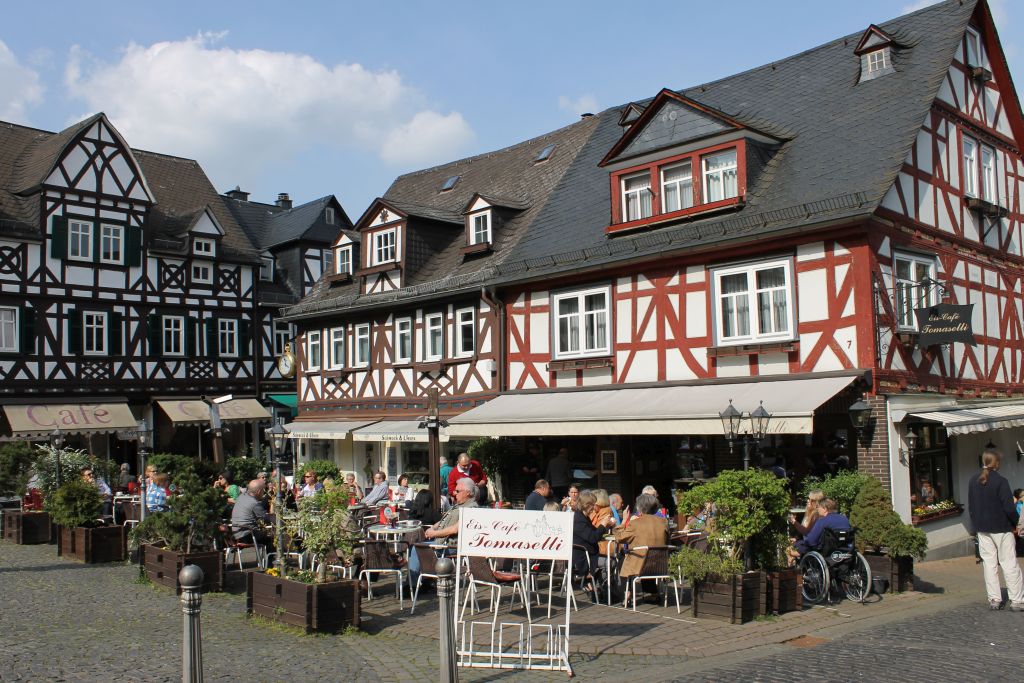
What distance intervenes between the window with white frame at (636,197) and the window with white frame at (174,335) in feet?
68.8

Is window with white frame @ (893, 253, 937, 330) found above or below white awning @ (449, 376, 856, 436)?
above

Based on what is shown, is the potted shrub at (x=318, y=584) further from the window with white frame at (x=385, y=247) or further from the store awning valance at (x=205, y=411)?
the store awning valance at (x=205, y=411)

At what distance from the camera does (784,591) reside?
10.8 metres

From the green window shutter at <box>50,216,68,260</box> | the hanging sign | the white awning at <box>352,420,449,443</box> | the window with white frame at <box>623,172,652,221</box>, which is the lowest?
the white awning at <box>352,420,449,443</box>

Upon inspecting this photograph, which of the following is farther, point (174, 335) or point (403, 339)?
point (174, 335)

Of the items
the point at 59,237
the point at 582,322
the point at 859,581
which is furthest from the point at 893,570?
the point at 59,237

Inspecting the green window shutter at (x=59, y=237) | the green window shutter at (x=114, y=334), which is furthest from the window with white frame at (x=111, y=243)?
the green window shutter at (x=114, y=334)

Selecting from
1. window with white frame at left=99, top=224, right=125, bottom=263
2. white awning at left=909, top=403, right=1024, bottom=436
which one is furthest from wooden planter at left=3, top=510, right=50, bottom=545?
window with white frame at left=99, top=224, right=125, bottom=263

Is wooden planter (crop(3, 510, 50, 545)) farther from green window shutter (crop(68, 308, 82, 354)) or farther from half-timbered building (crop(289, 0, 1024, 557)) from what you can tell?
green window shutter (crop(68, 308, 82, 354))

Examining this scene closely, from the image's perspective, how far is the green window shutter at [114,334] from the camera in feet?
108

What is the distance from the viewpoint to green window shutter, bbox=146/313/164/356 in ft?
111

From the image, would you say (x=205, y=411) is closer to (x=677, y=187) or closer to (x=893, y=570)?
(x=677, y=187)

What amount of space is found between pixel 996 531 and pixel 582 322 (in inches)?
382

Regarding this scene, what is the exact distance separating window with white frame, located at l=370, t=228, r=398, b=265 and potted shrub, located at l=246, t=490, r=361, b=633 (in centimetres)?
1527
